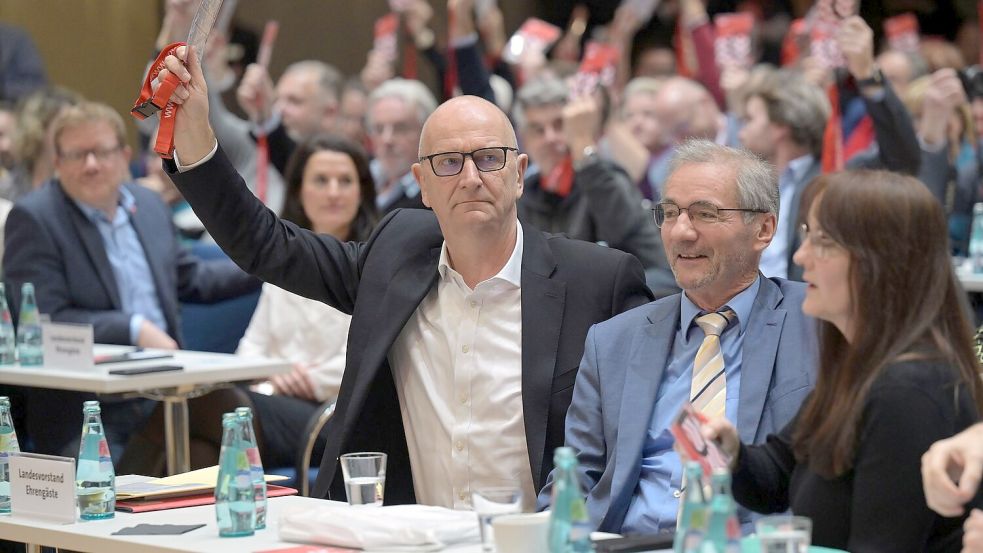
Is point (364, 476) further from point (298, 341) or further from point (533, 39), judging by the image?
point (533, 39)

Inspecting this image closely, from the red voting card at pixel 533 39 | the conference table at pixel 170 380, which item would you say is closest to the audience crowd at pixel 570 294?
the conference table at pixel 170 380

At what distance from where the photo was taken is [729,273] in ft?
10.3

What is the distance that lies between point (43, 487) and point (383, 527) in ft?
2.51

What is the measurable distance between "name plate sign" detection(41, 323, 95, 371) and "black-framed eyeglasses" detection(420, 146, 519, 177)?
5.66 feet

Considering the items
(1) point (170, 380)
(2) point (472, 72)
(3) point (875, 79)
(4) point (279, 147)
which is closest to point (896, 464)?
(1) point (170, 380)

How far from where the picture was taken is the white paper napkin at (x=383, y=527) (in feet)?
7.73

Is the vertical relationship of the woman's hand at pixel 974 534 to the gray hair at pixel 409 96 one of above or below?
below

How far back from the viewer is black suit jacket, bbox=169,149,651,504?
327 cm

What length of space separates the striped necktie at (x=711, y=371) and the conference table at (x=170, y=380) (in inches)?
78.9

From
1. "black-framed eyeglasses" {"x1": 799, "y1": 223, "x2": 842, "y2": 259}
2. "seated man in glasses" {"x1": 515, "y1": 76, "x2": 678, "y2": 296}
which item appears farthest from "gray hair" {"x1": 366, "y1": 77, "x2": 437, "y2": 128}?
"black-framed eyeglasses" {"x1": 799, "y1": 223, "x2": 842, "y2": 259}

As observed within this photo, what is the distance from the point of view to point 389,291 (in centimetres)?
344

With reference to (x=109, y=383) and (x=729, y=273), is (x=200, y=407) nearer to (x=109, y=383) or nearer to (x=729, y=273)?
(x=109, y=383)

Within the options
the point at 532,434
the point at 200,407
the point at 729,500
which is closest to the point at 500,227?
the point at 532,434

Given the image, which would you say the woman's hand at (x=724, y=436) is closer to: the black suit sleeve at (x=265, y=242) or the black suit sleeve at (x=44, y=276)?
the black suit sleeve at (x=265, y=242)
